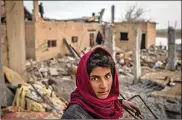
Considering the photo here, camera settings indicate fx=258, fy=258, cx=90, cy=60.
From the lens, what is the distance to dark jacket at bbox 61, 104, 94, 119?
49.9 inches

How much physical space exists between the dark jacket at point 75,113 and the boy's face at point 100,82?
120mm

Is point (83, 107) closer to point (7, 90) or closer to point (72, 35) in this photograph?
point (7, 90)

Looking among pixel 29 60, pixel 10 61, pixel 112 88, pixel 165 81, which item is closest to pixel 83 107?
pixel 112 88

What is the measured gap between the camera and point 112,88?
1.51 metres

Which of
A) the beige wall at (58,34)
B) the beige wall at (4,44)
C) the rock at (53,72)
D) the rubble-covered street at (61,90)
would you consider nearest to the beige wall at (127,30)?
the beige wall at (58,34)

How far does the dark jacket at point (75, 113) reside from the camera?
127 cm

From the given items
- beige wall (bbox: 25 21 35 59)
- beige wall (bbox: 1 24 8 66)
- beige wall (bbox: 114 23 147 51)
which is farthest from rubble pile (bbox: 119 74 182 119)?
beige wall (bbox: 114 23 147 51)

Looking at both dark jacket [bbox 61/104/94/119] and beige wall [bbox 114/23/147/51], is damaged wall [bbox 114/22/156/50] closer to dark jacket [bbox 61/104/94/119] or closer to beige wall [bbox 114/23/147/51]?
beige wall [bbox 114/23/147/51]

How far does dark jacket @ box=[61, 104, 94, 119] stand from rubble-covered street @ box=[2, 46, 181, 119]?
2.67 meters

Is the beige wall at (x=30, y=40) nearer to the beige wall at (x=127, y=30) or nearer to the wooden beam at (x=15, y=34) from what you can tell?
the wooden beam at (x=15, y=34)

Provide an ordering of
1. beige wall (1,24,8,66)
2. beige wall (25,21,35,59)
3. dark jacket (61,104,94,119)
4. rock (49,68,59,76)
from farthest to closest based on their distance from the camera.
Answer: beige wall (25,21,35,59)
rock (49,68,59,76)
beige wall (1,24,8,66)
dark jacket (61,104,94,119)

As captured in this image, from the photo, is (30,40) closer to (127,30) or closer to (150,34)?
(127,30)

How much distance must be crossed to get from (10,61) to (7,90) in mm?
1272

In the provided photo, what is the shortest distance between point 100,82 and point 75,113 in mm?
222
